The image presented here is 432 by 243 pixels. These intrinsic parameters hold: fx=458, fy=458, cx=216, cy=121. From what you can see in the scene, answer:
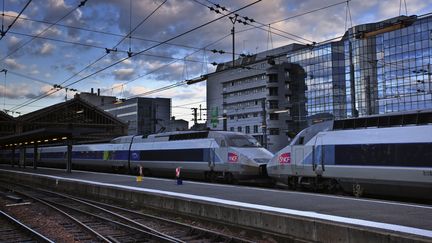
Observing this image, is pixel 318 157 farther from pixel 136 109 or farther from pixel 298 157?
pixel 136 109

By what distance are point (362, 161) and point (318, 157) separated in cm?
235

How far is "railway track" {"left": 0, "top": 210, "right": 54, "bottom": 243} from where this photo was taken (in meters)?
12.2

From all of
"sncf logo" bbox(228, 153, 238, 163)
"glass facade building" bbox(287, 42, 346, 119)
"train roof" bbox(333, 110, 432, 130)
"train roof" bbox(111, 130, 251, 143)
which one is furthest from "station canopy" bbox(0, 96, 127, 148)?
"train roof" bbox(333, 110, 432, 130)

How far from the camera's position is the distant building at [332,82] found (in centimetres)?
7500

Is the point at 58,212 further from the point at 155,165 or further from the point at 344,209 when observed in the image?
the point at 155,165

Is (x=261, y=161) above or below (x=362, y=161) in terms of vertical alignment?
below

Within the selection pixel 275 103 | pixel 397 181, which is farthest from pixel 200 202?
pixel 275 103

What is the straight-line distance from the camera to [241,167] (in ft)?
76.6

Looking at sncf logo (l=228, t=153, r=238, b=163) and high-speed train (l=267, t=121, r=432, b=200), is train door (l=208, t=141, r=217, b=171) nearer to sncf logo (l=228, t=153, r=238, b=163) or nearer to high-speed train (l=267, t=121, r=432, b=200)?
sncf logo (l=228, t=153, r=238, b=163)

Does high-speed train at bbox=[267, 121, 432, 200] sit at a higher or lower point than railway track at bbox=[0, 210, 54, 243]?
higher

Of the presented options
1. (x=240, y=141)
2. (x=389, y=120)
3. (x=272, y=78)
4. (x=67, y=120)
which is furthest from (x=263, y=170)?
(x=272, y=78)

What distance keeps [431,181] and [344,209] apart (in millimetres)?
3436

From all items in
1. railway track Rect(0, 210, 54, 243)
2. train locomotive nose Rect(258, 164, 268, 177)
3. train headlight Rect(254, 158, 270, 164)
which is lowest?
railway track Rect(0, 210, 54, 243)

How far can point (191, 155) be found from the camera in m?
27.4
